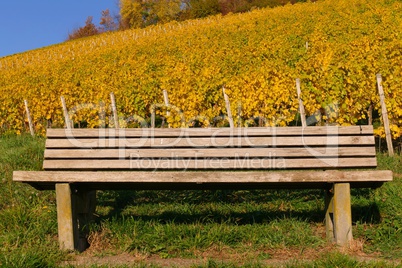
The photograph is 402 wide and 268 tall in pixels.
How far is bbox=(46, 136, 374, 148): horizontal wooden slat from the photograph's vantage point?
3.85 metres

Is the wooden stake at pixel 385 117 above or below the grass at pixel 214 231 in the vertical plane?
above

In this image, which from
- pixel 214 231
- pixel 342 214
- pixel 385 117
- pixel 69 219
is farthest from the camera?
pixel 385 117

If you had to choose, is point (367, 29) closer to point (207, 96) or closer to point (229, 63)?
point (229, 63)

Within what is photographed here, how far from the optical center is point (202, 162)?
3955 mm

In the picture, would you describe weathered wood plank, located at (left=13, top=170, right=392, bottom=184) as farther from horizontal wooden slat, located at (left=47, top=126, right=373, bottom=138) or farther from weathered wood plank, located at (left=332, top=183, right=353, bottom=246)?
horizontal wooden slat, located at (left=47, top=126, right=373, bottom=138)

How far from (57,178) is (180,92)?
6.61 meters

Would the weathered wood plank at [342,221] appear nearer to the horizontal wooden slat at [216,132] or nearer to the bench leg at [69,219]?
the horizontal wooden slat at [216,132]

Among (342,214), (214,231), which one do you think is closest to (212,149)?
(214,231)

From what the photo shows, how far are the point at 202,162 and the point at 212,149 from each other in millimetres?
138

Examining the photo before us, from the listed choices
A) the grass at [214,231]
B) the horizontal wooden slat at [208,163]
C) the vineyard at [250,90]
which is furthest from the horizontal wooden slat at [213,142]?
the vineyard at [250,90]

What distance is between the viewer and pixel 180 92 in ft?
33.3

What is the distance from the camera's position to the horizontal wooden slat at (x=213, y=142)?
385 centimetres

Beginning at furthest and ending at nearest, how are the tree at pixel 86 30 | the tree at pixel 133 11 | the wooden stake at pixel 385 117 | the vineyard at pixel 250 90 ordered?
the tree at pixel 86 30 → the tree at pixel 133 11 → the vineyard at pixel 250 90 → the wooden stake at pixel 385 117

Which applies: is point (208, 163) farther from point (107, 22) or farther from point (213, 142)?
point (107, 22)
